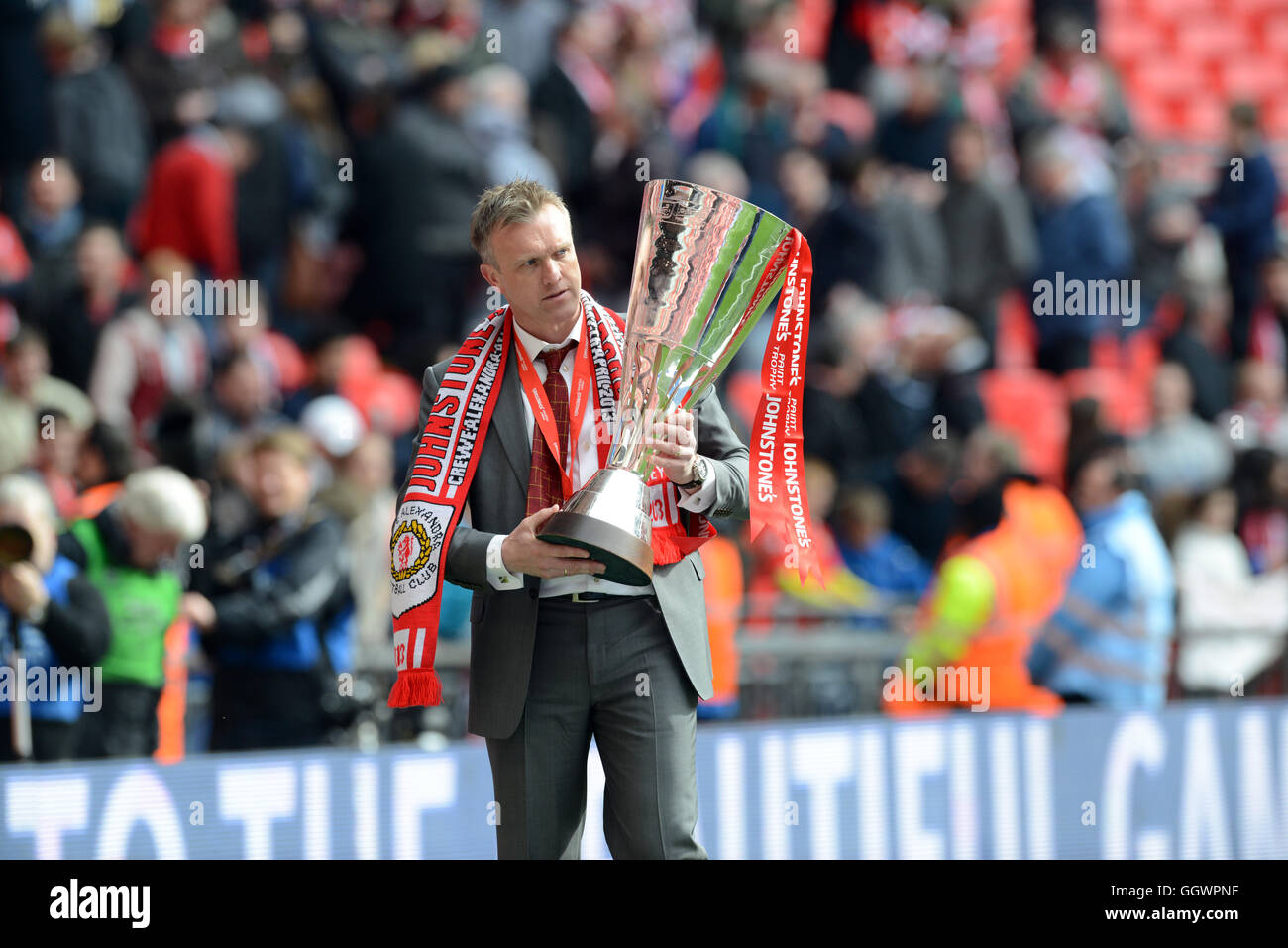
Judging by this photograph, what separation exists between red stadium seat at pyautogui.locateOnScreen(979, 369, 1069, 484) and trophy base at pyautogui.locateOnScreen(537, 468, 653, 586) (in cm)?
660

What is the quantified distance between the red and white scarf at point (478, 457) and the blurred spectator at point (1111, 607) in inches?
153

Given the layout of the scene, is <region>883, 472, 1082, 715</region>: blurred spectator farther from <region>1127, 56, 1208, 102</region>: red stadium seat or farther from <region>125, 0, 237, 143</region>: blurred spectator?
<region>1127, 56, 1208, 102</region>: red stadium seat

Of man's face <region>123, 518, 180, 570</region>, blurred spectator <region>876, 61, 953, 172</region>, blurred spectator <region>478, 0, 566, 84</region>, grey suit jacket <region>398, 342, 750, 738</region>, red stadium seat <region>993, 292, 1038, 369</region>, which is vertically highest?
blurred spectator <region>478, 0, 566, 84</region>

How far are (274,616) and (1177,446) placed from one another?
528cm

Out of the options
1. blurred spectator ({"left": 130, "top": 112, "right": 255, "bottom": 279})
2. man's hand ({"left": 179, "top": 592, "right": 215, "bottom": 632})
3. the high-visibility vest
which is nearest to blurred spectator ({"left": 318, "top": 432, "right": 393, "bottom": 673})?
man's hand ({"left": 179, "top": 592, "right": 215, "bottom": 632})

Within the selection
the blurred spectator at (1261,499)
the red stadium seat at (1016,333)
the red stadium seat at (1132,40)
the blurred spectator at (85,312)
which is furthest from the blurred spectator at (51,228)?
the red stadium seat at (1132,40)

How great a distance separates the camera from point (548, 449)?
3547 mm

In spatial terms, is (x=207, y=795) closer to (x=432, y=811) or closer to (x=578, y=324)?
(x=432, y=811)

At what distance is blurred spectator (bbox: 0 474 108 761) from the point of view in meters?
6.03

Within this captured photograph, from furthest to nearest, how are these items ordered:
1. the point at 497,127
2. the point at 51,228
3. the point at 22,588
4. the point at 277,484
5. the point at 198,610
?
the point at 497,127, the point at 51,228, the point at 277,484, the point at 198,610, the point at 22,588

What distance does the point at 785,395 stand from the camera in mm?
3633

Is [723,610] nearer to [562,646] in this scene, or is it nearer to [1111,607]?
[1111,607]

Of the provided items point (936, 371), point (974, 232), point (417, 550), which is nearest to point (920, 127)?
point (974, 232)

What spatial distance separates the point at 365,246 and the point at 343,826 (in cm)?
394
